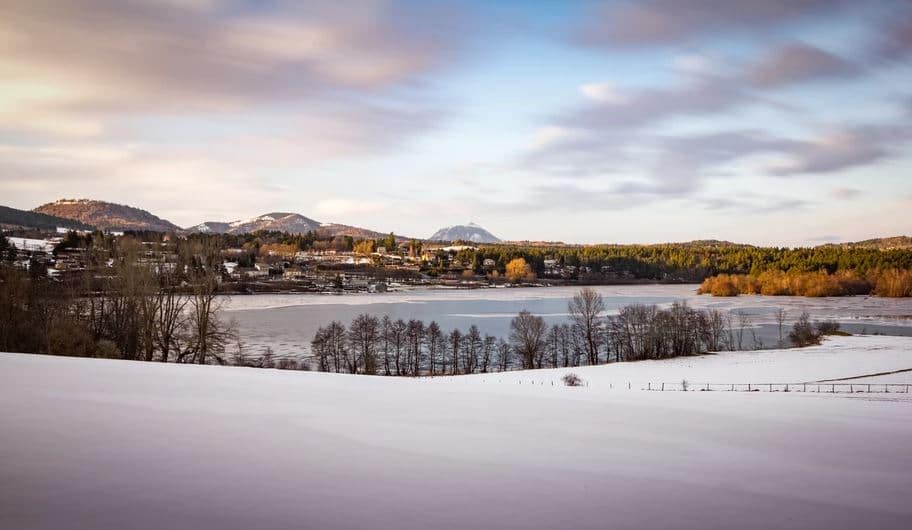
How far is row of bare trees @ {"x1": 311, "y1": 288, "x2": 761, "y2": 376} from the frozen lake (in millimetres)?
2679

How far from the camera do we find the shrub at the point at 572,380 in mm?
21216

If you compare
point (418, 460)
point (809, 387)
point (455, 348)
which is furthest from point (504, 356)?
point (418, 460)

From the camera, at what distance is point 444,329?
38.6 m

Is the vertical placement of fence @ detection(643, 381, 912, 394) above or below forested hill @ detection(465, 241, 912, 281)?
A: below

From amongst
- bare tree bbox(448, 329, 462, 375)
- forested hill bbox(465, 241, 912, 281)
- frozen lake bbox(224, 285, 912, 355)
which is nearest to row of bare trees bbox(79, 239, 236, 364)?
frozen lake bbox(224, 285, 912, 355)

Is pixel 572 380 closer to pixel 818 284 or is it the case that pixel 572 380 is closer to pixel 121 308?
pixel 121 308

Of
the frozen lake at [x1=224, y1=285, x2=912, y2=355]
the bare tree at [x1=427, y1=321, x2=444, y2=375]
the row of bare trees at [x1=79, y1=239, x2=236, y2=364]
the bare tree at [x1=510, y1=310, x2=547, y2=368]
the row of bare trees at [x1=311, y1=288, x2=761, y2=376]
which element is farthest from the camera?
the frozen lake at [x1=224, y1=285, x2=912, y2=355]

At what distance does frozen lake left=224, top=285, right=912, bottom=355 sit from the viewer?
3700 cm

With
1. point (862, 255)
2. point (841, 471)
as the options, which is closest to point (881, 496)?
point (841, 471)

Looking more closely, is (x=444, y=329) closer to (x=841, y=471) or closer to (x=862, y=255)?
(x=841, y=471)

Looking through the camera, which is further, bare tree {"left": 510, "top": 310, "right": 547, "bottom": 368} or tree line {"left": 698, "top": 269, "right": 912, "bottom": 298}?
tree line {"left": 698, "top": 269, "right": 912, "bottom": 298}

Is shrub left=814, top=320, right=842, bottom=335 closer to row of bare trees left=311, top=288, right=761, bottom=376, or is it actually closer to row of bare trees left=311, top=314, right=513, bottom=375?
row of bare trees left=311, top=288, right=761, bottom=376

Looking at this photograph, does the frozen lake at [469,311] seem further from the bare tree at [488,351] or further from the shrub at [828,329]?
the bare tree at [488,351]

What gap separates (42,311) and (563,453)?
873 inches
